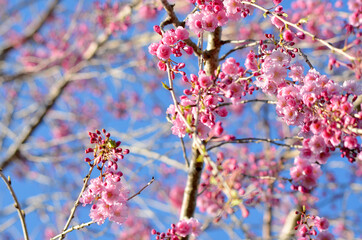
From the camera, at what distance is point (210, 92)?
1.82m

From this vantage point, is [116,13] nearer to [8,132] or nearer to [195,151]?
[8,132]

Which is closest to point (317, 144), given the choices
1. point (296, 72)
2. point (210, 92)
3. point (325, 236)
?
point (296, 72)

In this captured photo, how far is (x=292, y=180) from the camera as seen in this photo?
2258mm

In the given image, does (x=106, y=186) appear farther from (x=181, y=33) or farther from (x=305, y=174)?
(x=305, y=174)

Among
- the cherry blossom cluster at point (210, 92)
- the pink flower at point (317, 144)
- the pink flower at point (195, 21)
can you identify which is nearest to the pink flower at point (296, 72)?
the cherry blossom cluster at point (210, 92)

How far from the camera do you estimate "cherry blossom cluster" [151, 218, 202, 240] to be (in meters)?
1.98

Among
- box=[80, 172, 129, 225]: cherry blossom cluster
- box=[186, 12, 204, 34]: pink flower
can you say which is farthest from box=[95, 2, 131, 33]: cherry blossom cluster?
box=[80, 172, 129, 225]: cherry blossom cluster

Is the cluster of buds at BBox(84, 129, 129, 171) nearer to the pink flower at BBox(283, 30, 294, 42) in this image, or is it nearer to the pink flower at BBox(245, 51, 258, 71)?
the pink flower at BBox(245, 51, 258, 71)

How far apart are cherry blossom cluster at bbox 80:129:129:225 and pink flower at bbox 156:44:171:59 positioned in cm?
50

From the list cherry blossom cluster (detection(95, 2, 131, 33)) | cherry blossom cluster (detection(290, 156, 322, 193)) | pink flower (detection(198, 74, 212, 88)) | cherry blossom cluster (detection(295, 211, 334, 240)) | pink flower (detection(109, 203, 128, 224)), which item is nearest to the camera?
pink flower (detection(198, 74, 212, 88))

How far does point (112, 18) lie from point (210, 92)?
3368 mm

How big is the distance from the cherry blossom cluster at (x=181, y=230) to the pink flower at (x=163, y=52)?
3.15 ft

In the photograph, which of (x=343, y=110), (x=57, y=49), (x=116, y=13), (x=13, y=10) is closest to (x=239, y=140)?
(x=343, y=110)

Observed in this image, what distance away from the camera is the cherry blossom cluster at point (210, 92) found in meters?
1.78
